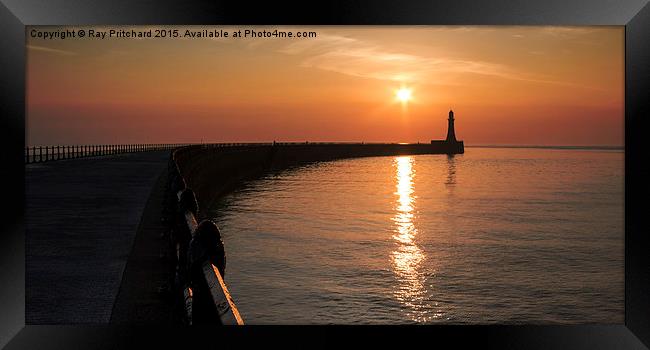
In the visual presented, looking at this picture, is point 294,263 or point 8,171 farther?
point 294,263

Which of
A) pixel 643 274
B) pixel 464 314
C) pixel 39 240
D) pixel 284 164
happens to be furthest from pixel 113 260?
pixel 284 164

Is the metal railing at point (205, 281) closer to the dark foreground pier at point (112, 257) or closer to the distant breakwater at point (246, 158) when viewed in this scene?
the dark foreground pier at point (112, 257)

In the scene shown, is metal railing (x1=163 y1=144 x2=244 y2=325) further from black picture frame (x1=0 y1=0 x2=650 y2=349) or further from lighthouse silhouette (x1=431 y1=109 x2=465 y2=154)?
lighthouse silhouette (x1=431 y1=109 x2=465 y2=154)

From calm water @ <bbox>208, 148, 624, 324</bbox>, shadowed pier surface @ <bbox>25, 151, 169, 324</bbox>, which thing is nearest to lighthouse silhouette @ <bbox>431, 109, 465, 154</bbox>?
calm water @ <bbox>208, 148, 624, 324</bbox>

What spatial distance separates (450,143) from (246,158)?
8683 centimetres

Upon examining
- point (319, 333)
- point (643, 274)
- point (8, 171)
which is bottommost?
point (319, 333)

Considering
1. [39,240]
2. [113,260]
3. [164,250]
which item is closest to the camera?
[164,250]

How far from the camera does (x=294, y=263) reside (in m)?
28.1

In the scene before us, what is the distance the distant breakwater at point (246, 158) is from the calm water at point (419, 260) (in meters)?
2.49

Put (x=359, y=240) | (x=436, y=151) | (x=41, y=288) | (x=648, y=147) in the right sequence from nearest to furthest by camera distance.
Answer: (x=648, y=147)
(x=41, y=288)
(x=359, y=240)
(x=436, y=151)

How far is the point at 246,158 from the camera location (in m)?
84.2

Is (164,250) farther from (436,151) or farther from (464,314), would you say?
(436,151)

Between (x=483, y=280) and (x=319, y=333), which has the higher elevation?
(x=319, y=333)

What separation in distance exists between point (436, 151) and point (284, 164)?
71969mm
